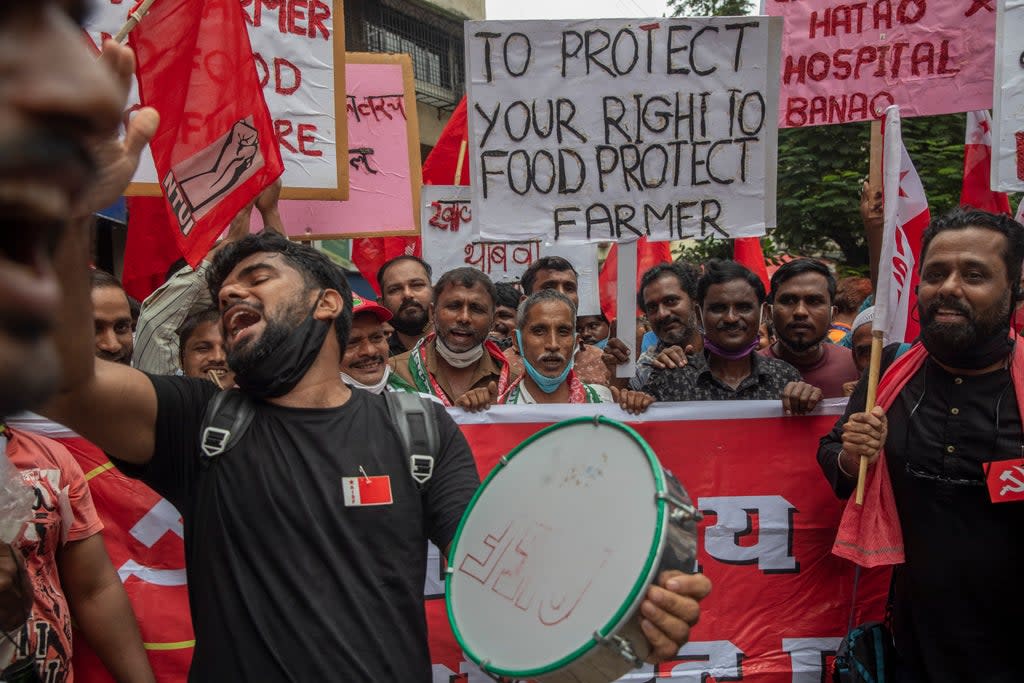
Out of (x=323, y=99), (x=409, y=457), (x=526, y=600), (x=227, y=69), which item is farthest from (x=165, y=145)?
(x=526, y=600)

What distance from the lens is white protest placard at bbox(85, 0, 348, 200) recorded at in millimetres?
4781

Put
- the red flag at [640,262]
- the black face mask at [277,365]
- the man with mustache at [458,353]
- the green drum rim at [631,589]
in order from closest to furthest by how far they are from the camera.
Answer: the green drum rim at [631,589] → the black face mask at [277,365] → the man with mustache at [458,353] → the red flag at [640,262]

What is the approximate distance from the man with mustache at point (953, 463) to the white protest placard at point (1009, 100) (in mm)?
1394

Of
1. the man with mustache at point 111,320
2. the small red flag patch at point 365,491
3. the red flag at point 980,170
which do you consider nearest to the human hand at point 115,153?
the small red flag patch at point 365,491

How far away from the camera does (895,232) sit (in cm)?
330

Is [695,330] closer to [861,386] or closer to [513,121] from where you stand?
[513,121]

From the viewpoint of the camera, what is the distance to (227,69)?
4012 mm

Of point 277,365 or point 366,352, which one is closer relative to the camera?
point 277,365

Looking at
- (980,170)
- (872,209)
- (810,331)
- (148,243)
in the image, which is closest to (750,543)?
(810,331)

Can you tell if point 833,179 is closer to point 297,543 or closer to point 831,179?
point 831,179

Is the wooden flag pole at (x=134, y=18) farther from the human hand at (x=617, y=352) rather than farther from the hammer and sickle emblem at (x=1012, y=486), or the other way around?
the hammer and sickle emblem at (x=1012, y=486)

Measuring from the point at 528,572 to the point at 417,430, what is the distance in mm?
474

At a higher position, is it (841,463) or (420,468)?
(420,468)

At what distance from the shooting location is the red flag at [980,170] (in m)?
4.85
